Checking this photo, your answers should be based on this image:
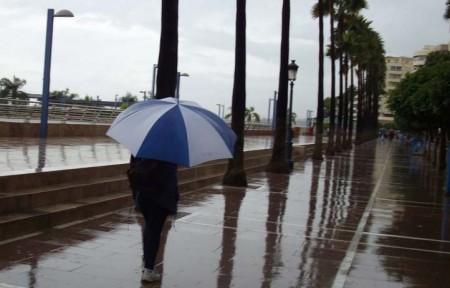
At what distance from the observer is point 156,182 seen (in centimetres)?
534

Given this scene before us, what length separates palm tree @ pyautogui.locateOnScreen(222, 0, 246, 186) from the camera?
14.9 meters

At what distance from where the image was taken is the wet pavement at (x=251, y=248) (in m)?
5.95

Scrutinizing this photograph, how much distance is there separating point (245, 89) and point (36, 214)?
346 inches

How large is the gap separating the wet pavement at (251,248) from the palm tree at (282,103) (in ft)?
22.9

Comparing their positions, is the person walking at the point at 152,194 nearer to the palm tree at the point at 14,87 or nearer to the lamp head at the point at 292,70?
the lamp head at the point at 292,70

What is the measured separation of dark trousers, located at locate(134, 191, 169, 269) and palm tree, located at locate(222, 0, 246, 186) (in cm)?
917

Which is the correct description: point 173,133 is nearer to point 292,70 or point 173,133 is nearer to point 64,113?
point 292,70

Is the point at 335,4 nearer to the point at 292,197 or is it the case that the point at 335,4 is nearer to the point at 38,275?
the point at 292,197

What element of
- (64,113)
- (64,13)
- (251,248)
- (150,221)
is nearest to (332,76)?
(64,113)

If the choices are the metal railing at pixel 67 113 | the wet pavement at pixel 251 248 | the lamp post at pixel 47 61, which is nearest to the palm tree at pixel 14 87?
the metal railing at pixel 67 113

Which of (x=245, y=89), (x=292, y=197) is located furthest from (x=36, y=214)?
(x=245, y=89)

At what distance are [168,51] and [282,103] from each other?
10837mm

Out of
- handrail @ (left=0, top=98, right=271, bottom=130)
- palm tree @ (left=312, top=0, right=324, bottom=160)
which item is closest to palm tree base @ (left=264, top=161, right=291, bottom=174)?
handrail @ (left=0, top=98, right=271, bottom=130)

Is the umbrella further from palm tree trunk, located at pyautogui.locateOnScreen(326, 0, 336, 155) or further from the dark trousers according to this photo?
palm tree trunk, located at pyautogui.locateOnScreen(326, 0, 336, 155)
